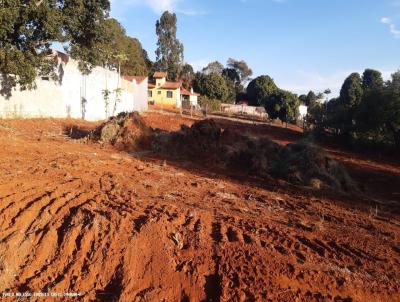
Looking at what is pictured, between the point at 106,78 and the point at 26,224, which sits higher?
the point at 106,78

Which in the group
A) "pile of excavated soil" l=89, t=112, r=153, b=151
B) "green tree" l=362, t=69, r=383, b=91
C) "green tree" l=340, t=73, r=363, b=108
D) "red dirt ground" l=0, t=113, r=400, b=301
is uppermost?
"green tree" l=362, t=69, r=383, b=91

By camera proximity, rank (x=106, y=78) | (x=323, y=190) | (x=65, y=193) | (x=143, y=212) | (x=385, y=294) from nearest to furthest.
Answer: (x=385, y=294) → (x=143, y=212) → (x=65, y=193) → (x=323, y=190) → (x=106, y=78)

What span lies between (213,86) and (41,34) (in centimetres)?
4291

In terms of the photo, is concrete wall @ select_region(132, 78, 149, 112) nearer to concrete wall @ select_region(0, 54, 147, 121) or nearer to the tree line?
concrete wall @ select_region(0, 54, 147, 121)

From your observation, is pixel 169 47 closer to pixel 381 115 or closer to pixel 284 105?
pixel 284 105

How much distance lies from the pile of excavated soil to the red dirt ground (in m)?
5.19

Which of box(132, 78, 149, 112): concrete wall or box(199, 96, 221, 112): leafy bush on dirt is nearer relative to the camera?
box(132, 78, 149, 112): concrete wall

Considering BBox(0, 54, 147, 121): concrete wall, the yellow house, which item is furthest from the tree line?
the yellow house

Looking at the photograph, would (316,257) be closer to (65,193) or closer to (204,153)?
(65,193)

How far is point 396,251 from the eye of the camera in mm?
5754

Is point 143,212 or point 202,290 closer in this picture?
point 202,290

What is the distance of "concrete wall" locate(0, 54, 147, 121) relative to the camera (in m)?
17.9

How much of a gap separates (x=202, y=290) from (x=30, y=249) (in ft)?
8.49

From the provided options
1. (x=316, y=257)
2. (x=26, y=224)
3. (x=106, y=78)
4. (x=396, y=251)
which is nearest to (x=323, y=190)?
(x=396, y=251)
